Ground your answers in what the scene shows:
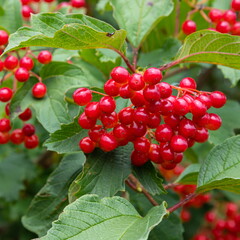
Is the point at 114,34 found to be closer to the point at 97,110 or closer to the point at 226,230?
the point at 97,110

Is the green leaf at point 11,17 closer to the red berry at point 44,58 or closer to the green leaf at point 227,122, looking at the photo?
the red berry at point 44,58

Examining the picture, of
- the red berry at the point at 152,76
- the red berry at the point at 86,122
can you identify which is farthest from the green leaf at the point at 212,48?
the red berry at the point at 86,122

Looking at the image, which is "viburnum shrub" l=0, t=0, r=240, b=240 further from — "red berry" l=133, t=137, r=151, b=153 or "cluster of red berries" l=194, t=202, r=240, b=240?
"cluster of red berries" l=194, t=202, r=240, b=240

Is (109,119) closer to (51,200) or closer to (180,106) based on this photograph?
(180,106)

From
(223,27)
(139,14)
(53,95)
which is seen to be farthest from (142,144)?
(223,27)

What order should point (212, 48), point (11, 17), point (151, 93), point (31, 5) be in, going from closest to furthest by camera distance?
point (151, 93), point (212, 48), point (11, 17), point (31, 5)

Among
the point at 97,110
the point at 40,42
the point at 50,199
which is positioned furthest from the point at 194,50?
the point at 50,199

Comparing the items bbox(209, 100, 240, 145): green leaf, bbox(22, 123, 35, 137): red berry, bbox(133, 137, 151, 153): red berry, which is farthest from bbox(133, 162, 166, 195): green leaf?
bbox(22, 123, 35, 137): red berry
